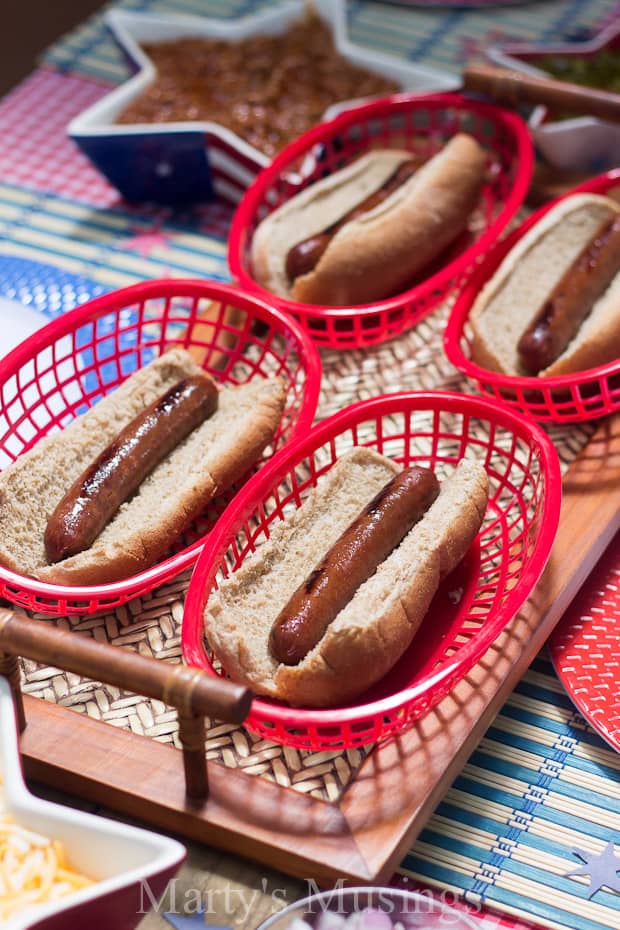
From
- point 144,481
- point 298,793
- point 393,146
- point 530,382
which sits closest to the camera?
point 298,793

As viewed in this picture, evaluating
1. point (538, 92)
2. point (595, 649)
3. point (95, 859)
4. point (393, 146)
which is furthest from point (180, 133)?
point (95, 859)

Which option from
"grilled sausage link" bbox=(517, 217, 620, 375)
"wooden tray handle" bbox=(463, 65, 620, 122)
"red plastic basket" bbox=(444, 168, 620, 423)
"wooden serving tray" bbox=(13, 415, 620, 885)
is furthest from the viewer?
"wooden tray handle" bbox=(463, 65, 620, 122)

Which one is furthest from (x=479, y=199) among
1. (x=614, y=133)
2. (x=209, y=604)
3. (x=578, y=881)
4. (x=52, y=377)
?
(x=578, y=881)

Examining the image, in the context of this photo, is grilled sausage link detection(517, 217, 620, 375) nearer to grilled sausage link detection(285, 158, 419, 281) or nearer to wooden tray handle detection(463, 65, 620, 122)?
wooden tray handle detection(463, 65, 620, 122)

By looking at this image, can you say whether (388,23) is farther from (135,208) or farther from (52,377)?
(52,377)

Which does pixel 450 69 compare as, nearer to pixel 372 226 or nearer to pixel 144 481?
pixel 372 226

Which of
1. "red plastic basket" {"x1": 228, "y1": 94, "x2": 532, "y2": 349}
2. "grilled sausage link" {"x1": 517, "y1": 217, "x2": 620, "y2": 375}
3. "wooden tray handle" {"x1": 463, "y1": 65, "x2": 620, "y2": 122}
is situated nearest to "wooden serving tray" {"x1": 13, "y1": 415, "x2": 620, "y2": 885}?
"grilled sausage link" {"x1": 517, "y1": 217, "x2": 620, "y2": 375}
